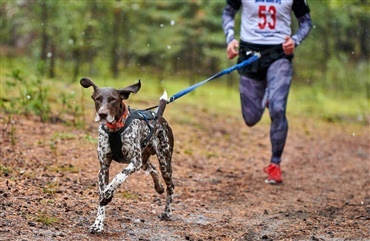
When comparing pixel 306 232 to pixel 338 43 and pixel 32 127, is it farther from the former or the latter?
pixel 338 43

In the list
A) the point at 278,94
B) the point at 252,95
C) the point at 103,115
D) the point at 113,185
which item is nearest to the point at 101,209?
the point at 113,185

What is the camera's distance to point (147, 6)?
65.4 feet

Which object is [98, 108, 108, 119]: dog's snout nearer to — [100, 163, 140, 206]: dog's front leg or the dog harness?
the dog harness

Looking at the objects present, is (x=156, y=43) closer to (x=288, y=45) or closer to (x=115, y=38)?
(x=115, y=38)

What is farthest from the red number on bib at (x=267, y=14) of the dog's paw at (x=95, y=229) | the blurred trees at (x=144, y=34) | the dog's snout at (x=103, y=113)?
the blurred trees at (x=144, y=34)

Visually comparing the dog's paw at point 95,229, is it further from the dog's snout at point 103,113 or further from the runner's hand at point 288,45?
the runner's hand at point 288,45

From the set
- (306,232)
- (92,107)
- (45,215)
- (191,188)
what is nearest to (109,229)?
(45,215)

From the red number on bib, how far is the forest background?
4.32 metres

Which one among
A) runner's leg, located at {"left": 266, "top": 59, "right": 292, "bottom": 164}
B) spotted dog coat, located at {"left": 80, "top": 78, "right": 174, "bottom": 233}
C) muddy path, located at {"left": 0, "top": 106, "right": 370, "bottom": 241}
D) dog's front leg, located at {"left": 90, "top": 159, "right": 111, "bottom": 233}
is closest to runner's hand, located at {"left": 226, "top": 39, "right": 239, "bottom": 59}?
runner's leg, located at {"left": 266, "top": 59, "right": 292, "bottom": 164}

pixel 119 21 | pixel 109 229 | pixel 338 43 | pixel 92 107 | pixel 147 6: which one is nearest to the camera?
pixel 109 229

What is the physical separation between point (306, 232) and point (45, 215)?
2.40m

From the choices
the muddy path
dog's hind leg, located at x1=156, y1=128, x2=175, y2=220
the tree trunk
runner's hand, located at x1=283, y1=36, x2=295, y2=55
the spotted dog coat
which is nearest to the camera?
the spotted dog coat

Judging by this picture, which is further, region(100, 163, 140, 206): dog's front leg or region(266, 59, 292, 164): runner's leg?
region(266, 59, 292, 164): runner's leg

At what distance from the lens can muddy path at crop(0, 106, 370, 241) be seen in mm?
5926
